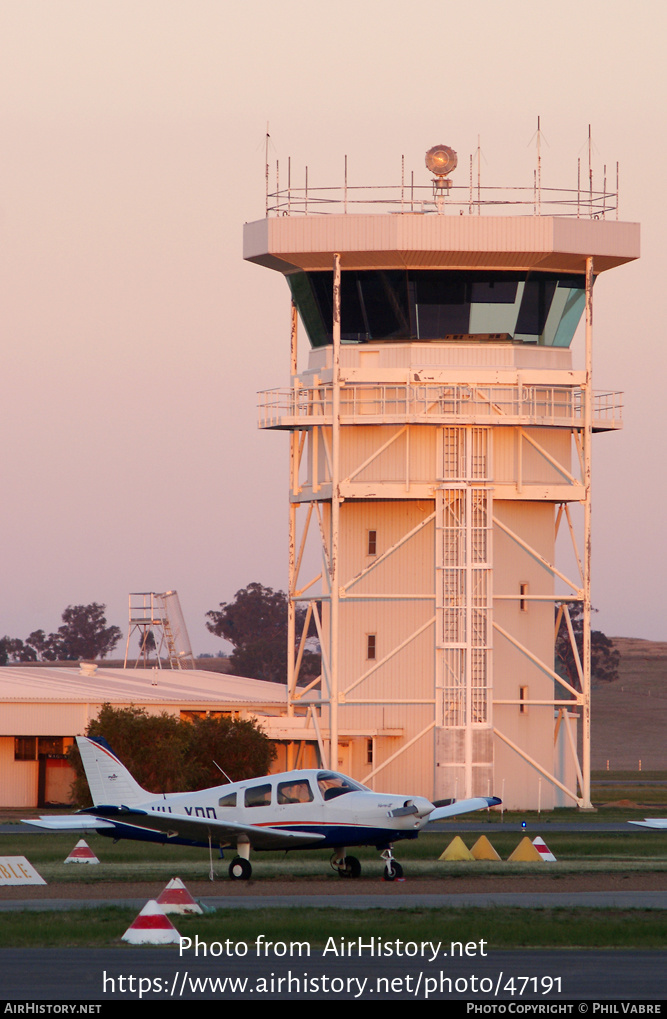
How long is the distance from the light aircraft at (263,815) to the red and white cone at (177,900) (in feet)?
21.5

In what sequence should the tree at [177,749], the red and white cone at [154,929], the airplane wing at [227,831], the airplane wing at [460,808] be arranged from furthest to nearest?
the tree at [177,749], the airplane wing at [460,808], the airplane wing at [227,831], the red and white cone at [154,929]

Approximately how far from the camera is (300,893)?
2911cm

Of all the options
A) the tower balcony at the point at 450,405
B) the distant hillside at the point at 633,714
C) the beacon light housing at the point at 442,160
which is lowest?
the distant hillside at the point at 633,714

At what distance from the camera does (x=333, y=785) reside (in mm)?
32125

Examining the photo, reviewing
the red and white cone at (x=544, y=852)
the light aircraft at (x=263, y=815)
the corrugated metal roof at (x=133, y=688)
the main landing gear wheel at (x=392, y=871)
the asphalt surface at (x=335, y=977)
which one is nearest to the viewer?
the asphalt surface at (x=335, y=977)

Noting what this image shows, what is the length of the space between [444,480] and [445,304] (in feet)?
21.8

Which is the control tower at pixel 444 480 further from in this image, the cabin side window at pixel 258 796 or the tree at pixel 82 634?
the tree at pixel 82 634

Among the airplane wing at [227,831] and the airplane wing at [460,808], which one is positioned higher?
the airplane wing at [460,808]

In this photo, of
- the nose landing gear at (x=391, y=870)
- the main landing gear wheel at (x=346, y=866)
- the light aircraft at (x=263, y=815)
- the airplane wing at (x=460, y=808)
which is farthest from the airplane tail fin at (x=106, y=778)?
the airplane wing at (x=460, y=808)

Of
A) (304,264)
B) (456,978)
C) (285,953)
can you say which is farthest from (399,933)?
(304,264)

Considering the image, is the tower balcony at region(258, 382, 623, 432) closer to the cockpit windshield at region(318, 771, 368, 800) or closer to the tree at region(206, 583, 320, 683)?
the cockpit windshield at region(318, 771, 368, 800)

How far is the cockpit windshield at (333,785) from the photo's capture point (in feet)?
104
